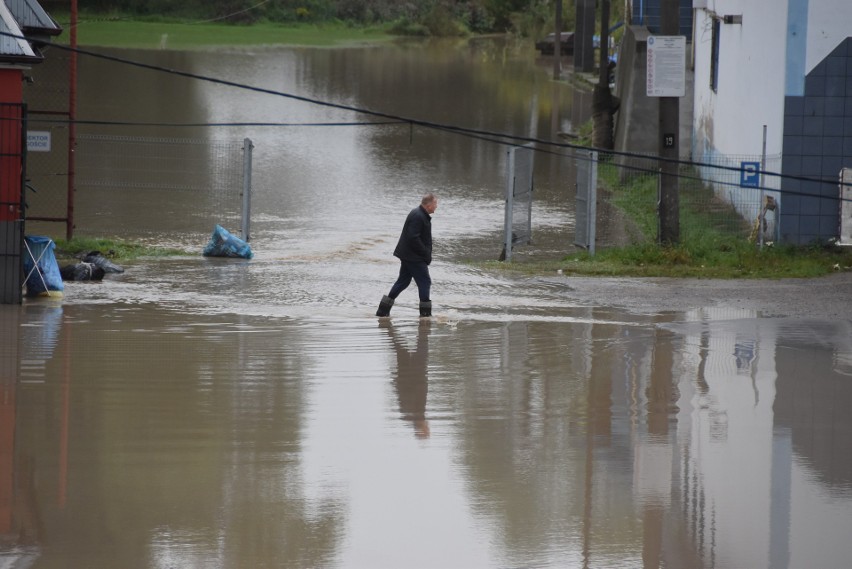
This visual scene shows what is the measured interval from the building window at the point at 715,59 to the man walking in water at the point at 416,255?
13.0m

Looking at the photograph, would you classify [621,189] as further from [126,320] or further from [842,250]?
[126,320]

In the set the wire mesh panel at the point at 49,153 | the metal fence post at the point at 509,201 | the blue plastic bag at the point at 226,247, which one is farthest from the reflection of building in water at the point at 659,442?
the wire mesh panel at the point at 49,153

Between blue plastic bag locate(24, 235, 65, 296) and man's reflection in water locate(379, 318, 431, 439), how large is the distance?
4361 millimetres

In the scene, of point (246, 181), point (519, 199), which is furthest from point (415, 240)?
point (519, 199)

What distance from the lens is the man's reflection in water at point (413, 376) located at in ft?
33.9

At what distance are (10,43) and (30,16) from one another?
7.82 feet

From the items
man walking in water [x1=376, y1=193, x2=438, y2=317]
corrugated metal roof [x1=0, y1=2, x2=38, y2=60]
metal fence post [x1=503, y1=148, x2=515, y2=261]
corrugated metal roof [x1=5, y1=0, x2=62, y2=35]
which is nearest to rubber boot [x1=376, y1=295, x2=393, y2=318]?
man walking in water [x1=376, y1=193, x2=438, y2=317]

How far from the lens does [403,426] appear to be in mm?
10102

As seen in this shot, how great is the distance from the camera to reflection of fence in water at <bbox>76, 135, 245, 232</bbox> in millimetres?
21853

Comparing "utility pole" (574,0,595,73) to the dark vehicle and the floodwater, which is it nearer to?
the dark vehicle

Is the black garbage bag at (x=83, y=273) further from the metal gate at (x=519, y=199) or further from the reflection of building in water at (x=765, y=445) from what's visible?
the reflection of building in water at (x=765, y=445)

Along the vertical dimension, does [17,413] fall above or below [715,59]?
below

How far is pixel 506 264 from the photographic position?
59.2 feet

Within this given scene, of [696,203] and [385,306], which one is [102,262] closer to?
[385,306]
